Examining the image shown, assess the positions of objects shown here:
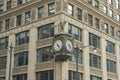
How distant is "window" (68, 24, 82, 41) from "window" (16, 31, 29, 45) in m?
8.38

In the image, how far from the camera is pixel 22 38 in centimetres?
5519

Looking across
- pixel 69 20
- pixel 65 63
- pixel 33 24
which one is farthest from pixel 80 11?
pixel 65 63

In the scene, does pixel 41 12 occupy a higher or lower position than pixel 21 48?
higher

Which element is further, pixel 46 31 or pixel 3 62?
pixel 3 62

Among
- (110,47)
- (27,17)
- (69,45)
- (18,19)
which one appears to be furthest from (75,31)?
(110,47)

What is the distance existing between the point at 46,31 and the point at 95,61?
1113cm

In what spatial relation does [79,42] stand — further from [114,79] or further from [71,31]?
[114,79]

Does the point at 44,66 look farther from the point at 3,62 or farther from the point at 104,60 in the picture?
the point at 104,60

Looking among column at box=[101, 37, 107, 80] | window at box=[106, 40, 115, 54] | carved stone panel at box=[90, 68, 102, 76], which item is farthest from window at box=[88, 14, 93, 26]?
carved stone panel at box=[90, 68, 102, 76]

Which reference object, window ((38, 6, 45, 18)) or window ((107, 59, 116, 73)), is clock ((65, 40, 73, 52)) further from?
window ((107, 59, 116, 73))

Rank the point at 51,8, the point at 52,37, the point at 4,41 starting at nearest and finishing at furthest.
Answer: the point at 52,37 → the point at 51,8 → the point at 4,41

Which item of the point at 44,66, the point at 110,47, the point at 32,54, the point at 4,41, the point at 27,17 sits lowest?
the point at 44,66

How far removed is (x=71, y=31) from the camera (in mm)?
50438

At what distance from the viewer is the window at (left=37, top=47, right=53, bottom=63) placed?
161 ft
